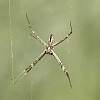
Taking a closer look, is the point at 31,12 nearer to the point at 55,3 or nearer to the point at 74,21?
the point at 55,3

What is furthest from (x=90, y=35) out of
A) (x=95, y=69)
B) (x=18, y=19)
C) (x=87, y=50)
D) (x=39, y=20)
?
(x=18, y=19)

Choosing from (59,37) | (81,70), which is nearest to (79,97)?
(81,70)

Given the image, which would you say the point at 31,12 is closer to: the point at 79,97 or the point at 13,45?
the point at 13,45

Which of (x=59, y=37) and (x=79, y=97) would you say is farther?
(x=59, y=37)

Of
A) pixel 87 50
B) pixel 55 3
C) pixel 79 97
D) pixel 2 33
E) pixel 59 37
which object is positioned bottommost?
pixel 79 97

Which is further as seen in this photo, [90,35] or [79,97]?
[90,35]

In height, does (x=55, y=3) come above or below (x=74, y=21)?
above
